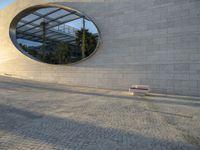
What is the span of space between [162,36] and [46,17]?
382 inches

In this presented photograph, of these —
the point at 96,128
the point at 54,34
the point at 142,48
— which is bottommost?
the point at 96,128

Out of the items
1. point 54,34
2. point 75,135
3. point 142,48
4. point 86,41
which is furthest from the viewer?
point 54,34

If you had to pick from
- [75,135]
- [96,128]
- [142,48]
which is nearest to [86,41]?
[142,48]

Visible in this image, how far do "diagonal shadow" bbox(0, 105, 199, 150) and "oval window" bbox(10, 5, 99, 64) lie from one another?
797cm

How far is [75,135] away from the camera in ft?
12.2

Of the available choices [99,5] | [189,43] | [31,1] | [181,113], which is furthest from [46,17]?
[181,113]

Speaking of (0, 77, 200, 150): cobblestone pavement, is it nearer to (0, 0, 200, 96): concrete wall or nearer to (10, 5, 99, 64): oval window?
(0, 0, 200, 96): concrete wall

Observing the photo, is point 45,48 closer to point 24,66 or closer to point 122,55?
point 24,66

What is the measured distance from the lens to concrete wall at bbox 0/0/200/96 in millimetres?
9336

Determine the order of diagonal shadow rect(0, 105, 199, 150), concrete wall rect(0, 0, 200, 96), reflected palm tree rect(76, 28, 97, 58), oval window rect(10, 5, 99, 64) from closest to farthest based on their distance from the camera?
diagonal shadow rect(0, 105, 199, 150), concrete wall rect(0, 0, 200, 96), reflected palm tree rect(76, 28, 97, 58), oval window rect(10, 5, 99, 64)

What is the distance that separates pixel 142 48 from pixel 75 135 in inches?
311

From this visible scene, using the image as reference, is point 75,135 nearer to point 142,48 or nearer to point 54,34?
point 142,48

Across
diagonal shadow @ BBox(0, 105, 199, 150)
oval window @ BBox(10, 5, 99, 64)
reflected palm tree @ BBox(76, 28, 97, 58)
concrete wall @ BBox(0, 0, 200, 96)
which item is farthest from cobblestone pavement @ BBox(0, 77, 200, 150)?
oval window @ BBox(10, 5, 99, 64)

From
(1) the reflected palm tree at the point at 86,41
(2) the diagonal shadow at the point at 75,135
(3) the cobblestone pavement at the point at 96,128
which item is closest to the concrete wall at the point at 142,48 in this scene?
(1) the reflected palm tree at the point at 86,41
